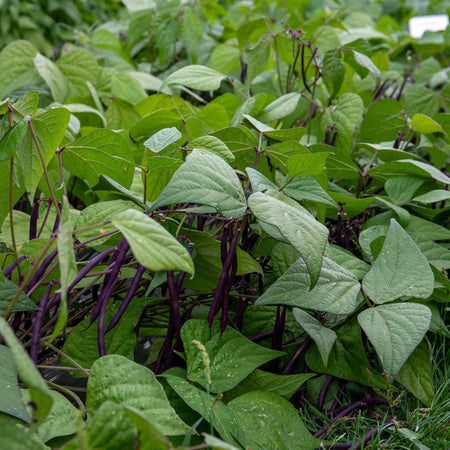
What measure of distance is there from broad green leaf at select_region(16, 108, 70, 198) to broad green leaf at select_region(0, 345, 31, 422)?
0.68ft

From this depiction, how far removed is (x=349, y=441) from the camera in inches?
25.3

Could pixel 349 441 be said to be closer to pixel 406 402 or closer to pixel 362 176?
pixel 406 402

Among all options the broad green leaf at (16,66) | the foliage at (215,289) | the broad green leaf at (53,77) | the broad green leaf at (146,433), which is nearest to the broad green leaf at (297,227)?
the foliage at (215,289)

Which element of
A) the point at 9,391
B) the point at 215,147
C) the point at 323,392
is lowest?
the point at 323,392

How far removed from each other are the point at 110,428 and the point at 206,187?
10.1 inches

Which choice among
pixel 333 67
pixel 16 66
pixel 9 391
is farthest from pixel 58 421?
pixel 16 66

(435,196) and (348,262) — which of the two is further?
(435,196)

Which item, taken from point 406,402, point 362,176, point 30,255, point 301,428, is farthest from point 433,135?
point 30,255

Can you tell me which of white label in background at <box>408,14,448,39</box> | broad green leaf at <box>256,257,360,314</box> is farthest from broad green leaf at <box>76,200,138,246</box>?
white label in background at <box>408,14,448,39</box>

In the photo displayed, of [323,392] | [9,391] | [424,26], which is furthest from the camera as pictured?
[424,26]

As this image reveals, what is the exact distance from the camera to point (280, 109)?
1.00 meters

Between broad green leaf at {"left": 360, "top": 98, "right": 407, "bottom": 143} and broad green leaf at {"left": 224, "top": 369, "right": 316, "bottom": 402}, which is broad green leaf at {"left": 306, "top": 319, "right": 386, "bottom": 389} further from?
broad green leaf at {"left": 360, "top": 98, "right": 407, "bottom": 143}

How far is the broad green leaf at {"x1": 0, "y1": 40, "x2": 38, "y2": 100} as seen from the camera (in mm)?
1236

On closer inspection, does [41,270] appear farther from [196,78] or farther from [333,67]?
[333,67]
